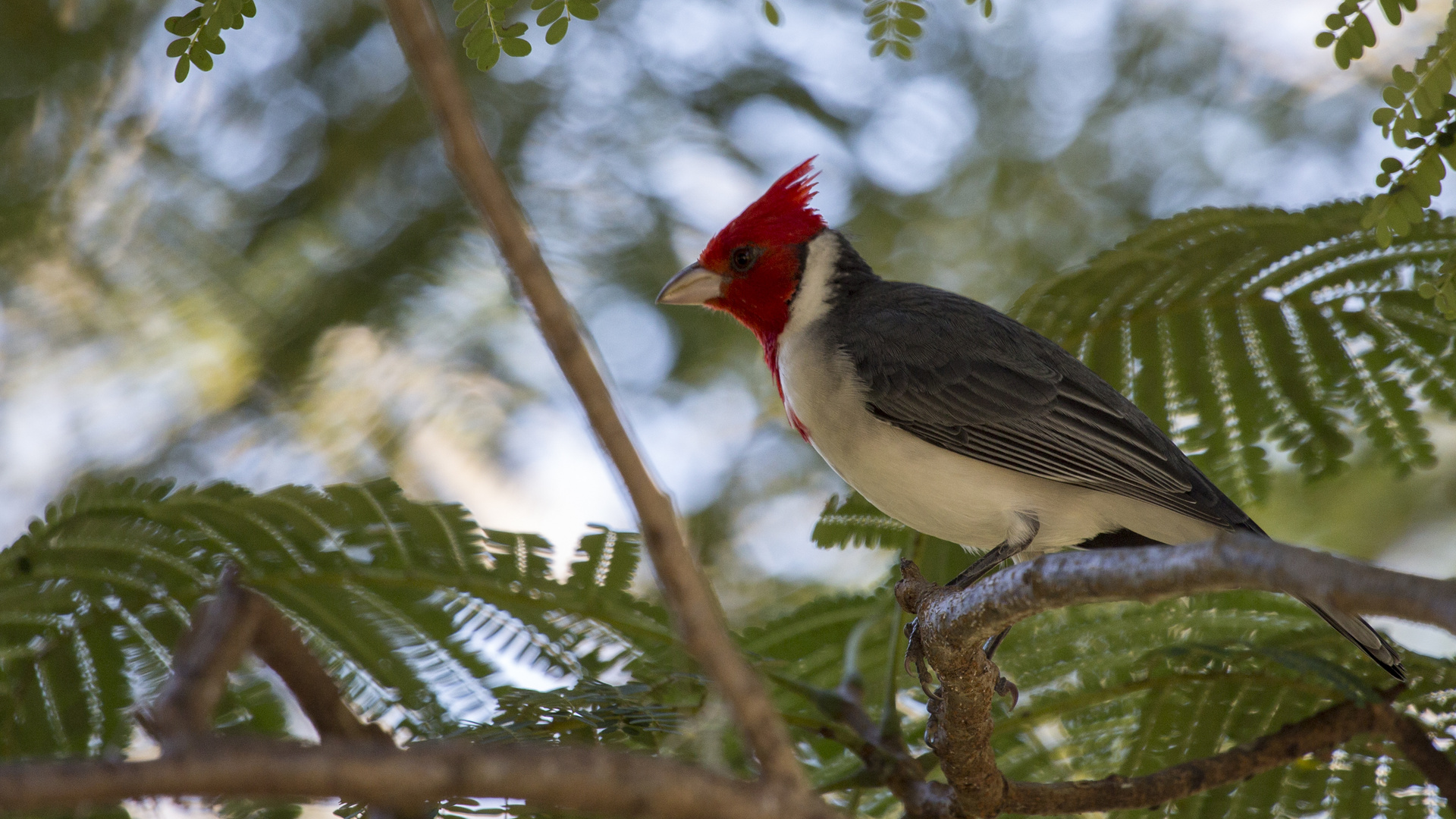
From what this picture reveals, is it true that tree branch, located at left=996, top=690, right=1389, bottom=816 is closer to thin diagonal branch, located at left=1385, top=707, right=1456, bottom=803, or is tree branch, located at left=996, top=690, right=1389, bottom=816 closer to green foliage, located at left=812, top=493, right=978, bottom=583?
thin diagonal branch, located at left=1385, top=707, right=1456, bottom=803

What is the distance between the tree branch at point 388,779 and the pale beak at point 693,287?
2788 millimetres

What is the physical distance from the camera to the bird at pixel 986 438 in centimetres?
291

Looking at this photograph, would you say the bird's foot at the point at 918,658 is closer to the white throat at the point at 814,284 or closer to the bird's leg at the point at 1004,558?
the bird's leg at the point at 1004,558

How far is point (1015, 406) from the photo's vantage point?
9.84 feet

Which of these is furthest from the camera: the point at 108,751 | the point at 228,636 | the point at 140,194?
the point at 140,194

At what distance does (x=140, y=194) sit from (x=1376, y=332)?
4717mm

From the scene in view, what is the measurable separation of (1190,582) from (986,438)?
5.03 ft

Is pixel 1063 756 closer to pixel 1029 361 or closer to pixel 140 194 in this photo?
pixel 1029 361

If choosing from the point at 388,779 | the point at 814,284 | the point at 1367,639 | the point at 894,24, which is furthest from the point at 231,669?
the point at 814,284

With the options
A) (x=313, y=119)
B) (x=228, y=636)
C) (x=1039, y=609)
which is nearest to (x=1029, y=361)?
(x=1039, y=609)

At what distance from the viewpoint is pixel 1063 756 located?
3.40m

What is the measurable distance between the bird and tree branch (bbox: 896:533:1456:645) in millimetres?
770

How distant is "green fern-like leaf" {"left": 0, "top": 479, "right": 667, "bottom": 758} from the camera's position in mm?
2777

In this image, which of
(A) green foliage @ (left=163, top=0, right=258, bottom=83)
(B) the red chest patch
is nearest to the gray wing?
(B) the red chest patch
